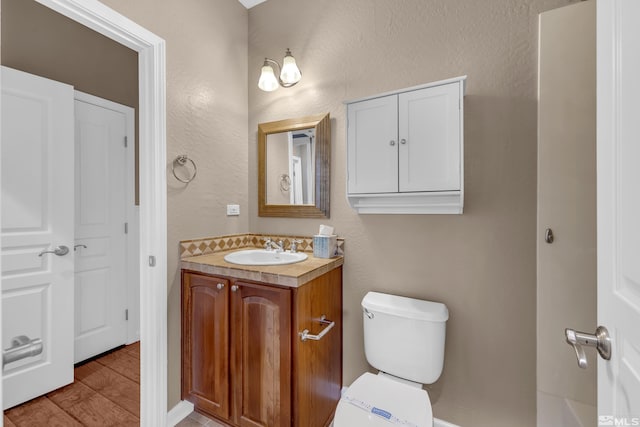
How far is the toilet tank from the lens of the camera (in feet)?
4.32

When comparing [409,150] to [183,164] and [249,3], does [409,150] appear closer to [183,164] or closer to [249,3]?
[183,164]

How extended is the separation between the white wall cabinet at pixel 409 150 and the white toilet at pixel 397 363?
1.72 feet

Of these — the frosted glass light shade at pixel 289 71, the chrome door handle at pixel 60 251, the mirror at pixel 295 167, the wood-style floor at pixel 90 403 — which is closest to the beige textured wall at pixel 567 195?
the mirror at pixel 295 167

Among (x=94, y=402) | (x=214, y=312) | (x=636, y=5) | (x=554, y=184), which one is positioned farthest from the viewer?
(x=94, y=402)

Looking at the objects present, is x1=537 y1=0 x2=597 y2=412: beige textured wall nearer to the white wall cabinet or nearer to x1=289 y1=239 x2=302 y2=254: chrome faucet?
the white wall cabinet

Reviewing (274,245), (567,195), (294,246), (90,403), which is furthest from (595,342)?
(90,403)

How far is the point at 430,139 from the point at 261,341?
1284 mm

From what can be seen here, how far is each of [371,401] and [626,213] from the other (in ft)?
3.57

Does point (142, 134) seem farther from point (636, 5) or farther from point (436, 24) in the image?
point (636, 5)

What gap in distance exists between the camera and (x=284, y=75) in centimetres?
179

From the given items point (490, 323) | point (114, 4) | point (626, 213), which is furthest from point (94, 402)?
point (626, 213)

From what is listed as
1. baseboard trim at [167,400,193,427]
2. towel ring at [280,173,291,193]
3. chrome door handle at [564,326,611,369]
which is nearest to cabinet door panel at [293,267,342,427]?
towel ring at [280,173,291,193]

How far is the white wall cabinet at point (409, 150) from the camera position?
4.24 feet

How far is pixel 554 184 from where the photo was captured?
1.15 meters
